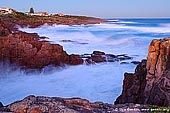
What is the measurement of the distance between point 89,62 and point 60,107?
13.1 metres

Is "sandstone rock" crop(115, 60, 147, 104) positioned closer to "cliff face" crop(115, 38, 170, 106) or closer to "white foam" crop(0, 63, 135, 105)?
"cliff face" crop(115, 38, 170, 106)

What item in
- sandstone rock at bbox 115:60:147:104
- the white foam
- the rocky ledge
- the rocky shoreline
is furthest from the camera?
the rocky ledge

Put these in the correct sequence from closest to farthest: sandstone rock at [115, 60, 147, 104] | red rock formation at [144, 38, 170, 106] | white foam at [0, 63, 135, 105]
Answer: red rock formation at [144, 38, 170, 106] → sandstone rock at [115, 60, 147, 104] → white foam at [0, 63, 135, 105]

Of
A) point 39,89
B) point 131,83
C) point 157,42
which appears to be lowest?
point 39,89

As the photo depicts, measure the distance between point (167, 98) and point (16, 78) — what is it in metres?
9.15

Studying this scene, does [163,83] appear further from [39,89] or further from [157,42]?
[39,89]

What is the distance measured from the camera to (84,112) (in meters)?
5.83

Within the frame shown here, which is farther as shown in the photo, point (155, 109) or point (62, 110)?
point (155, 109)

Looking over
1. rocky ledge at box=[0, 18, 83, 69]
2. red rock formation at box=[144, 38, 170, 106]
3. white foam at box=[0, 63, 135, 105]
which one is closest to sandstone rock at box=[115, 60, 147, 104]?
red rock formation at box=[144, 38, 170, 106]

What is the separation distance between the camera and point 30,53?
17578 mm

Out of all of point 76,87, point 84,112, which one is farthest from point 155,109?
point 76,87

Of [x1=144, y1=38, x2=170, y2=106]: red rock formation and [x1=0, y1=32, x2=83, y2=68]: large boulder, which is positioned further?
[x1=0, y1=32, x2=83, y2=68]: large boulder

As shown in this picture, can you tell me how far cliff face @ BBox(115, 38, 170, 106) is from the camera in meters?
8.17

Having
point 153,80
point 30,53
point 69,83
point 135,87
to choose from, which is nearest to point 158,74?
point 153,80
